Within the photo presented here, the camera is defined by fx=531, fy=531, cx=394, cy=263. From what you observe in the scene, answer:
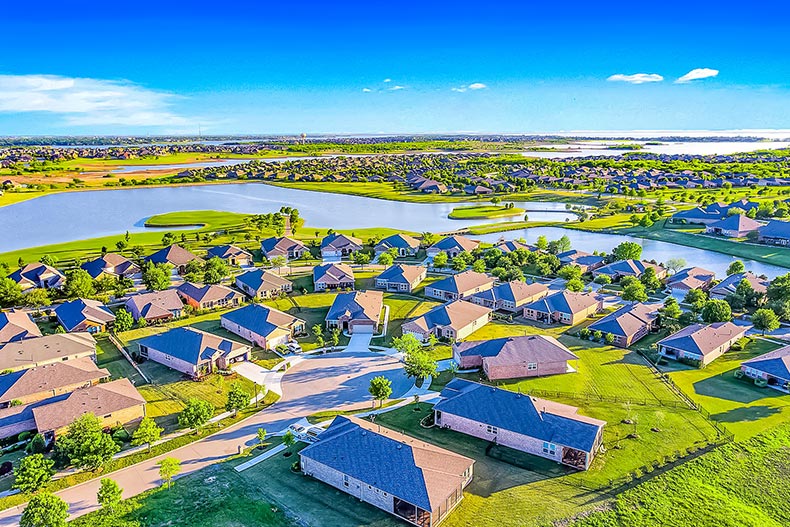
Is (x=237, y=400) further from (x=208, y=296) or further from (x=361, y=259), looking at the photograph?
(x=361, y=259)

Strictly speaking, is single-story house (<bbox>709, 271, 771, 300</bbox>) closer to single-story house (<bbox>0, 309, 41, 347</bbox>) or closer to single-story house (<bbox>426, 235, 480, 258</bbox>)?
single-story house (<bbox>426, 235, 480, 258</bbox>)

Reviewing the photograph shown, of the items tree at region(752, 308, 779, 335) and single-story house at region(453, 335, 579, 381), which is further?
tree at region(752, 308, 779, 335)

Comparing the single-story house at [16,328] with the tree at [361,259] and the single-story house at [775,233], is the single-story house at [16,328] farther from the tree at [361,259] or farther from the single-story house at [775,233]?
the single-story house at [775,233]

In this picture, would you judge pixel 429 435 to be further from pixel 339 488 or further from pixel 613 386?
pixel 613 386

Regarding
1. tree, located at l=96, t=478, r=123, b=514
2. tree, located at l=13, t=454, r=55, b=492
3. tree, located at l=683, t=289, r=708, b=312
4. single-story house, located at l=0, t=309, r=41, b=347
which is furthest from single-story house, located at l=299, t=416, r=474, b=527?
tree, located at l=683, t=289, r=708, b=312

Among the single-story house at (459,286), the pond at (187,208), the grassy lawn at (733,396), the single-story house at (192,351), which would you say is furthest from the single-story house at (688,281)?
the single-story house at (192,351)

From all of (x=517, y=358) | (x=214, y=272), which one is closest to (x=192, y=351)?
(x=214, y=272)
